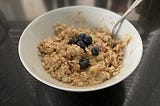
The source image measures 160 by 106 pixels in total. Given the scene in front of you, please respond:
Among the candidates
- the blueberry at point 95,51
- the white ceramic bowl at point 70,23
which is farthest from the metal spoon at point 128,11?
the blueberry at point 95,51

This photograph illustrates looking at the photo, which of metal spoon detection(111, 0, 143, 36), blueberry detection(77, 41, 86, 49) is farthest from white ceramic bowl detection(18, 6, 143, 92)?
blueberry detection(77, 41, 86, 49)

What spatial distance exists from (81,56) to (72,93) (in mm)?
99

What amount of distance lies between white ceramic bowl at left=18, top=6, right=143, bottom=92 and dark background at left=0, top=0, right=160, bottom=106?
0.07m

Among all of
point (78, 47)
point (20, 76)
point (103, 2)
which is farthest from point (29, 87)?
point (103, 2)

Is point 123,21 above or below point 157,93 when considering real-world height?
above

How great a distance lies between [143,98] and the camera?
684 millimetres

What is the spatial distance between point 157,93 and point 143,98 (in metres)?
0.05

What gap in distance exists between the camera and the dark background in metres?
0.67

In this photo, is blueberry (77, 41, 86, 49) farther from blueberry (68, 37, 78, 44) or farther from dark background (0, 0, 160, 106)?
dark background (0, 0, 160, 106)

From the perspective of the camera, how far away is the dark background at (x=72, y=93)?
673 mm

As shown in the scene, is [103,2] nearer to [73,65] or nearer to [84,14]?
[84,14]

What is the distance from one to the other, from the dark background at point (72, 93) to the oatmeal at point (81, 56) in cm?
6

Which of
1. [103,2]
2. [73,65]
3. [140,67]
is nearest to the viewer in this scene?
[73,65]

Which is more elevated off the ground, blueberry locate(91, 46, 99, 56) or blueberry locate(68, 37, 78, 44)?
blueberry locate(68, 37, 78, 44)
